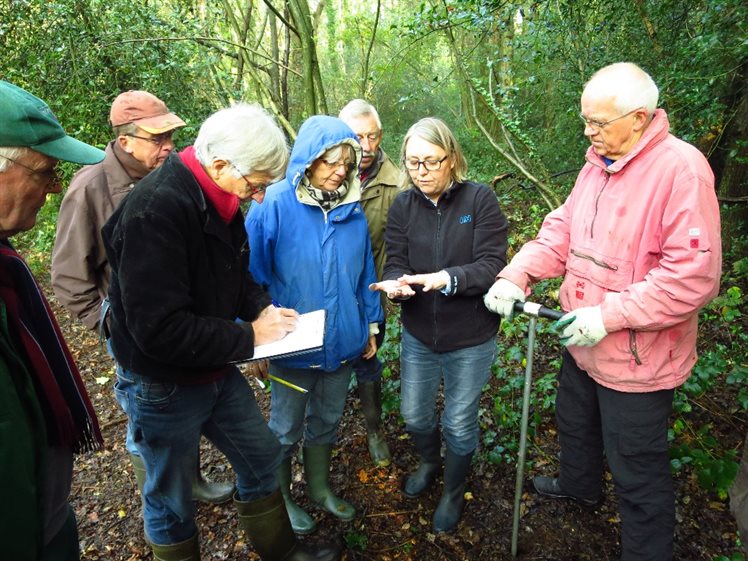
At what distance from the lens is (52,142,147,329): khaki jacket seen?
246 cm

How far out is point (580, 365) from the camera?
2.44m

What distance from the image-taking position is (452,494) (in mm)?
2846

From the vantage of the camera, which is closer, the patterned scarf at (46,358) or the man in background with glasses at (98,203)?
the patterned scarf at (46,358)

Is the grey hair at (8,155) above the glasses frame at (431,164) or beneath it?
above

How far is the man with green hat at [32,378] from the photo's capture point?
120 centimetres

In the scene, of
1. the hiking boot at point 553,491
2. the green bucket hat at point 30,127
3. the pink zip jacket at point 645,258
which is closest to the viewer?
the green bucket hat at point 30,127

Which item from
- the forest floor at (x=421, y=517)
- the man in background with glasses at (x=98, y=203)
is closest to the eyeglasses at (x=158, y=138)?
the man in background with glasses at (x=98, y=203)

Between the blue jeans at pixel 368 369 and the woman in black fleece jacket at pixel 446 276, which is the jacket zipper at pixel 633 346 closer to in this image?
the woman in black fleece jacket at pixel 446 276

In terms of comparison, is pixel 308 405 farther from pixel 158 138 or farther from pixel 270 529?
pixel 158 138

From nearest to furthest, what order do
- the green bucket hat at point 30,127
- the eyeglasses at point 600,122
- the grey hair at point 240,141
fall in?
the green bucket hat at point 30,127 < the grey hair at point 240,141 < the eyeglasses at point 600,122

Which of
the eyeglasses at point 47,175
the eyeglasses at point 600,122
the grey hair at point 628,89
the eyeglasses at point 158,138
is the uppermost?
the grey hair at point 628,89

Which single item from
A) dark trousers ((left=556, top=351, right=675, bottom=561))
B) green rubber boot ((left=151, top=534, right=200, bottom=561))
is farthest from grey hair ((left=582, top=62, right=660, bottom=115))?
green rubber boot ((left=151, top=534, right=200, bottom=561))

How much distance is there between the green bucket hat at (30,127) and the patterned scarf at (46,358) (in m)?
0.35

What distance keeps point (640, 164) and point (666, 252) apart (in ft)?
1.34
